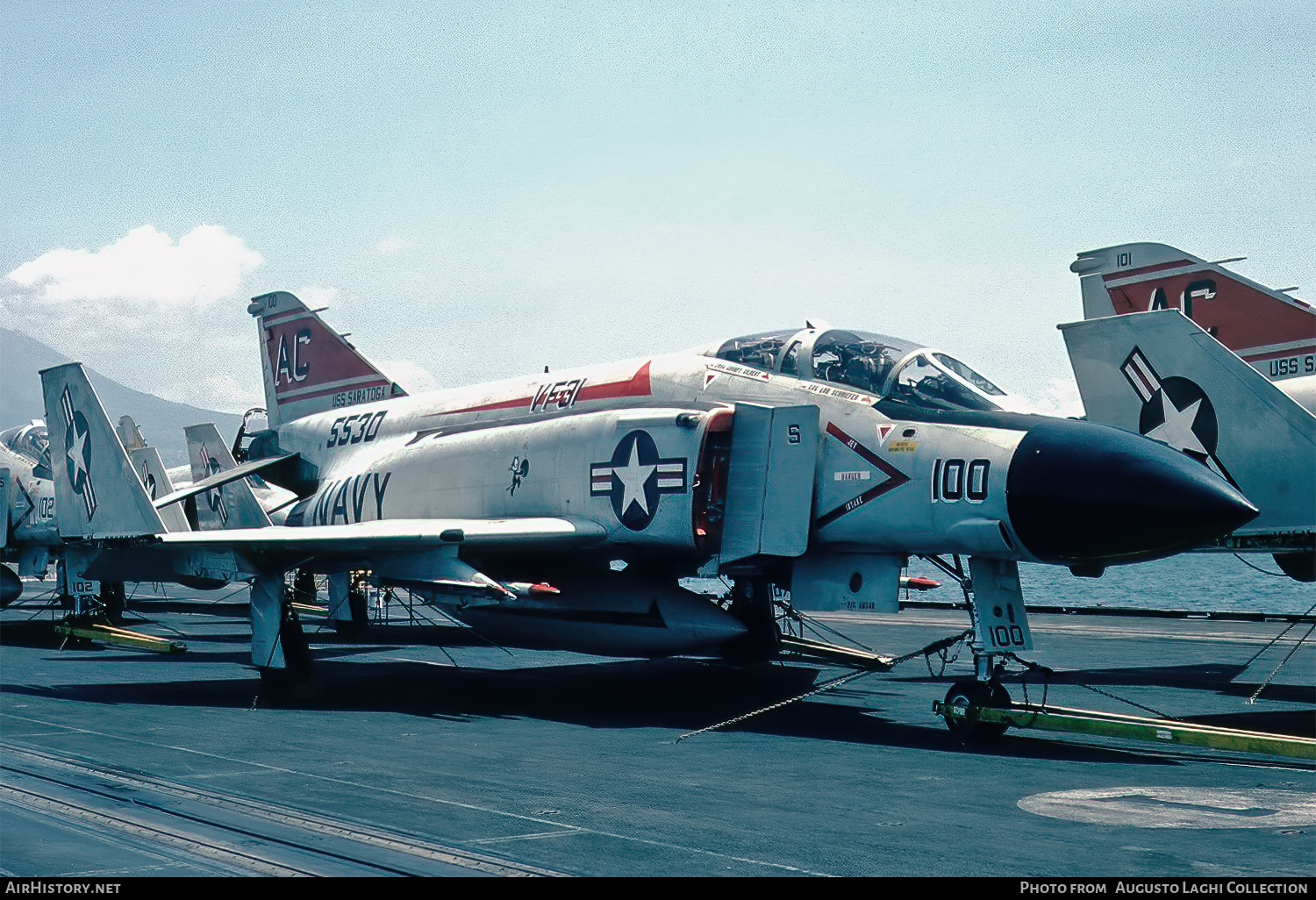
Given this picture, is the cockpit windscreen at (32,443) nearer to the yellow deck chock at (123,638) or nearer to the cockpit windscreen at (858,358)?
the yellow deck chock at (123,638)

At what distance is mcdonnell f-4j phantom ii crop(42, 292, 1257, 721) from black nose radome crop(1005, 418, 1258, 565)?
0.02 m

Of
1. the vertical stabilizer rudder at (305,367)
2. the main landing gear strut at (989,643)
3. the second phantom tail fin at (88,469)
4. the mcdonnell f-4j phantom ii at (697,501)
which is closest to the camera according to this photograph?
the mcdonnell f-4j phantom ii at (697,501)

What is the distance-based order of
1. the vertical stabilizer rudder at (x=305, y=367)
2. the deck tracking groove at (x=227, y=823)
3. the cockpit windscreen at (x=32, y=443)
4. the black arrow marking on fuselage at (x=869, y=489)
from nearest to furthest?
the deck tracking groove at (x=227, y=823) → the black arrow marking on fuselage at (x=869, y=489) → the vertical stabilizer rudder at (x=305, y=367) → the cockpit windscreen at (x=32, y=443)

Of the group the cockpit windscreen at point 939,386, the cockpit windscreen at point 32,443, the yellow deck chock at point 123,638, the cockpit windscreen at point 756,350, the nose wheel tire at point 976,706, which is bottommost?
the yellow deck chock at point 123,638

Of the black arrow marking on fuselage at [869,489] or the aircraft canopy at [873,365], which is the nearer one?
the black arrow marking on fuselage at [869,489]

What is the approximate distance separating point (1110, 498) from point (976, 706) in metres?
2.07

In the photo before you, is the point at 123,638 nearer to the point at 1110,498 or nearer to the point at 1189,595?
the point at 1110,498

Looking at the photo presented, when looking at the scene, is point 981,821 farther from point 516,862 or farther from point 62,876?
point 62,876

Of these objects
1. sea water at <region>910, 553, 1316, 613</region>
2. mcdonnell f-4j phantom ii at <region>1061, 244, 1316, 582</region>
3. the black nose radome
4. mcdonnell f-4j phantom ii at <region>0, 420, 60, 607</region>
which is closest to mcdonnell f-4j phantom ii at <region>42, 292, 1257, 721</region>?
the black nose radome

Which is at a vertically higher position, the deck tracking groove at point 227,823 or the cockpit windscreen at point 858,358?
the cockpit windscreen at point 858,358

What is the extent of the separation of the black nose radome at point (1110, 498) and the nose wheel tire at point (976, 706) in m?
1.19

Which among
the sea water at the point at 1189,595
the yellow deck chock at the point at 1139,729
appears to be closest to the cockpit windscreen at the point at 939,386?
the yellow deck chock at the point at 1139,729

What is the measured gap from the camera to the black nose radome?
9.69 meters

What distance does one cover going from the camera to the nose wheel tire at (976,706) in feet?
34.9
